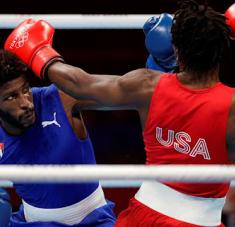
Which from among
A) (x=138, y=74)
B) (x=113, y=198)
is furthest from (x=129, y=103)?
(x=113, y=198)

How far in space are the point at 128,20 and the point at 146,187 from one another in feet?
1.92

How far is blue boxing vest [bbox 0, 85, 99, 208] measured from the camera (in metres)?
1.89

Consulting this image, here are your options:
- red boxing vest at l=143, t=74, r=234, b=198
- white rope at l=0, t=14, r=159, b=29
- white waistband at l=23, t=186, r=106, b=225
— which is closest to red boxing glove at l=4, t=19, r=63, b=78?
white rope at l=0, t=14, r=159, b=29

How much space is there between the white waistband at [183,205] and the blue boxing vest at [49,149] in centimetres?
33

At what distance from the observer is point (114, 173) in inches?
50.1

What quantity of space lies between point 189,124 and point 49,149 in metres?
0.50

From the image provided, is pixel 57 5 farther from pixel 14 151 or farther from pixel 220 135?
pixel 220 135

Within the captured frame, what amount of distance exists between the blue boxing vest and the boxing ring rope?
2.02 ft

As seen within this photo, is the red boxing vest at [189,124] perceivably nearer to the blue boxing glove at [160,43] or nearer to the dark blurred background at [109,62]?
the blue boxing glove at [160,43]

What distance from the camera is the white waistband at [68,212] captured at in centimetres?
190

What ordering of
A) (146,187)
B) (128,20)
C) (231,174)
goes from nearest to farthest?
(231,174) < (146,187) < (128,20)

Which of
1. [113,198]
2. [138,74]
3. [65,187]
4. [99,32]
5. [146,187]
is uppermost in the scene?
[138,74]

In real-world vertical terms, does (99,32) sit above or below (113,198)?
above

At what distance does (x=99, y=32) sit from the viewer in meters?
3.68
